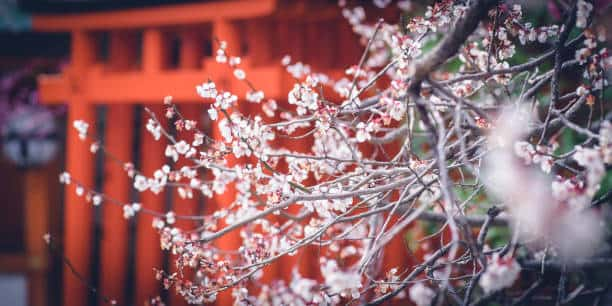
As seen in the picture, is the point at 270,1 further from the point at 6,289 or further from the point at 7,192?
the point at 7,192

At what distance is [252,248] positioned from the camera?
2.42 m

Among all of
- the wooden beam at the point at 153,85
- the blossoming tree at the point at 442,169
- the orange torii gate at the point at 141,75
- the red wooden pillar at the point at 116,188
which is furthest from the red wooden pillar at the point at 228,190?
the red wooden pillar at the point at 116,188

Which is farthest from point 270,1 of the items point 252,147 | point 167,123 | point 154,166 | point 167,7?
point 167,123

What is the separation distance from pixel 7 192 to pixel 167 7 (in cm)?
497

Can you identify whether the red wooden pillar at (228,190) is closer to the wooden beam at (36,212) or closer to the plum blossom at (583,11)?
the plum blossom at (583,11)

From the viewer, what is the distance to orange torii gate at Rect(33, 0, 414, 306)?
3.55 meters

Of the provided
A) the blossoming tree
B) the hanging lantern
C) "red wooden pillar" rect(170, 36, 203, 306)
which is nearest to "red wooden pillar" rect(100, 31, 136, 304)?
"red wooden pillar" rect(170, 36, 203, 306)

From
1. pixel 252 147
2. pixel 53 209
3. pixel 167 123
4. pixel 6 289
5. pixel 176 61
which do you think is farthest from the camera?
pixel 53 209

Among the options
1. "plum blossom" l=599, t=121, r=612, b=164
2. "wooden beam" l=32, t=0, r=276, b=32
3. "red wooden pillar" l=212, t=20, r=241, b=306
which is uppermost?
"wooden beam" l=32, t=0, r=276, b=32

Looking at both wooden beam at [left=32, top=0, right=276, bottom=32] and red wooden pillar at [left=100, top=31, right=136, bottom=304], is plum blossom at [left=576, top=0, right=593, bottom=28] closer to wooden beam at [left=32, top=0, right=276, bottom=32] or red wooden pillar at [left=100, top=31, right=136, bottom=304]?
wooden beam at [left=32, top=0, right=276, bottom=32]

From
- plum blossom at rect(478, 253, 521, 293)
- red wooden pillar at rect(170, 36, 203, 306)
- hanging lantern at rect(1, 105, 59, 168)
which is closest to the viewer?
plum blossom at rect(478, 253, 521, 293)

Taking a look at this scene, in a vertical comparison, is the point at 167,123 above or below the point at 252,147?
above

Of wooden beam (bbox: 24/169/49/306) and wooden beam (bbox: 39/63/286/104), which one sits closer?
wooden beam (bbox: 39/63/286/104)

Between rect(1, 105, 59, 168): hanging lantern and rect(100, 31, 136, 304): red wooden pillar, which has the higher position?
rect(1, 105, 59, 168): hanging lantern
